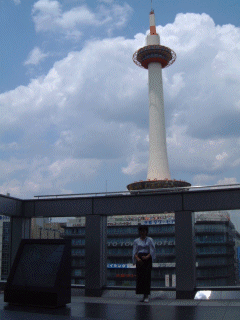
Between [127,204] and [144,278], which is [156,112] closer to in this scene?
[127,204]

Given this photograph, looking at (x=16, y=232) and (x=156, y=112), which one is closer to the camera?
(x=16, y=232)

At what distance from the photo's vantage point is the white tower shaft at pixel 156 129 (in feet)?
236

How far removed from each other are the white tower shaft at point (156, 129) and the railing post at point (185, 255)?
189 ft

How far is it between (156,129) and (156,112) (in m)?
3.53

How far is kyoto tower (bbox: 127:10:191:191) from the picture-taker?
69.7 m

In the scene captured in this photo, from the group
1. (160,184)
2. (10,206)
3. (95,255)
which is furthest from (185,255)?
(160,184)

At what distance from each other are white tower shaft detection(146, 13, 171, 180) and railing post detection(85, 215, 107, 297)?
5688cm

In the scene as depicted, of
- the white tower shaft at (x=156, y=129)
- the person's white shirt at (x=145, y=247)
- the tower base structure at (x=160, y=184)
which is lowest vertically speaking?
the person's white shirt at (x=145, y=247)

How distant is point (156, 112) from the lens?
76.4 metres

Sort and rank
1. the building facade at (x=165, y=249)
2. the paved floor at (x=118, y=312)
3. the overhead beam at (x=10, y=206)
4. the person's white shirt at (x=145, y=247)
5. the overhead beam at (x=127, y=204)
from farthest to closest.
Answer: the overhead beam at (x=10, y=206) < the overhead beam at (x=127, y=204) < the building facade at (x=165, y=249) < the person's white shirt at (x=145, y=247) < the paved floor at (x=118, y=312)

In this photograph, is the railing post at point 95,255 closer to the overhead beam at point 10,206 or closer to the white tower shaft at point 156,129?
the overhead beam at point 10,206

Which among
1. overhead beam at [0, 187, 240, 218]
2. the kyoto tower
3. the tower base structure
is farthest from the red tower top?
overhead beam at [0, 187, 240, 218]

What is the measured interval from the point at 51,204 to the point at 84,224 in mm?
1540

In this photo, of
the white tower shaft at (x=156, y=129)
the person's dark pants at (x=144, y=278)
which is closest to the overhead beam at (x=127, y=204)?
the person's dark pants at (x=144, y=278)
